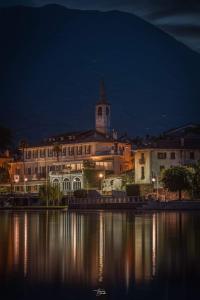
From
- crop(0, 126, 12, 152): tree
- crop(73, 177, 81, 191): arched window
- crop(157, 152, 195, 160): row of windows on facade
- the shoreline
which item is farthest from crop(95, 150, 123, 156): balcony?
crop(0, 126, 12, 152): tree

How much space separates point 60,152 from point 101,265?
102 meters

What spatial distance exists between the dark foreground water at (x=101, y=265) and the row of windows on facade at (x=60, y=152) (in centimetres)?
7780

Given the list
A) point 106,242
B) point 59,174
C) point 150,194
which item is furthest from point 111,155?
point 106,242

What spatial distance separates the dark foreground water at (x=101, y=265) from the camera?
29953 millimetres

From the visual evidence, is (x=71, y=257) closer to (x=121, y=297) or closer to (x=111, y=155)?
(x=121, y=297)

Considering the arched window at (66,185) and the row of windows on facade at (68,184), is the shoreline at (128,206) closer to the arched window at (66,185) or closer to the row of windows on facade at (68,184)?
the row of windows on facade at (68,184)

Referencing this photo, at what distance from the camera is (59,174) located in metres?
130

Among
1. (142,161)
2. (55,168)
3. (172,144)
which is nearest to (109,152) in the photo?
(55,168)

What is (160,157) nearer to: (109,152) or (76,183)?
(76,183)

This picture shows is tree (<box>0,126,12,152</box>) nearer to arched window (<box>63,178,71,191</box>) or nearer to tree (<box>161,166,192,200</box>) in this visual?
arched window (<box>63,178,71,191</box>)

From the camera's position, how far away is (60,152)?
454ft

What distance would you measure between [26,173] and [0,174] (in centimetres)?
431

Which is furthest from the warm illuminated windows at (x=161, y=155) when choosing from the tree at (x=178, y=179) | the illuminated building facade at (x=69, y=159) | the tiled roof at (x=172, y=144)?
the tree at (x=178, y=179)

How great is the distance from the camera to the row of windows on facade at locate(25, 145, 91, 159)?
440 ft
